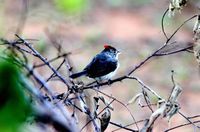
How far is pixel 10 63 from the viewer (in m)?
0.66

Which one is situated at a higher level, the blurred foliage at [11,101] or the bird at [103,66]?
the bird at [103,66]

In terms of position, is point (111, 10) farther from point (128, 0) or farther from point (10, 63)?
point (10, 63)

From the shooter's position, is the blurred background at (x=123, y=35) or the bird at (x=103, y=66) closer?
the bird at (x=103, y=66)

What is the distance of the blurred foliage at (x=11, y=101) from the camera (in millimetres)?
625

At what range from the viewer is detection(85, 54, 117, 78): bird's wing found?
2.94m

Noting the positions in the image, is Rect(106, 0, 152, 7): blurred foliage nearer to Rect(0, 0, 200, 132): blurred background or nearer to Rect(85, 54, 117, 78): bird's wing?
Rect(0, 0, 200, 132): blurred background

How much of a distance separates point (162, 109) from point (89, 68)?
1507mm

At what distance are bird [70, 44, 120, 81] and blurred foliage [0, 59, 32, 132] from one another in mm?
2186

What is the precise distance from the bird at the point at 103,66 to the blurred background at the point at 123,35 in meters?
3.17

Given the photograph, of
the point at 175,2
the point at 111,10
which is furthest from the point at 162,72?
the point at 175,2

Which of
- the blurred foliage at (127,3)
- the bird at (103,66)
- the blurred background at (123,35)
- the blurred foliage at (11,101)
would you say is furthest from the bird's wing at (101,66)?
the blurred foliage at (127,3)

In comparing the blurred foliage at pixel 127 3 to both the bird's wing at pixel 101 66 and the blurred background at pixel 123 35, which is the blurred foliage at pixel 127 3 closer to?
the blurred background at pixel 123 35

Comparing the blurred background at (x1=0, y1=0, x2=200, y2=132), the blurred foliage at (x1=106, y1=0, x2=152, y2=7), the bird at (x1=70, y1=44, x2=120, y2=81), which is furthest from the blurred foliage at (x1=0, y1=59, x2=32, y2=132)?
the blurred foliage at (x1=106, y1=0, x2=152, y2=7)

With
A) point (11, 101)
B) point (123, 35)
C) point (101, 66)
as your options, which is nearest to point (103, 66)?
point (101, 66)
